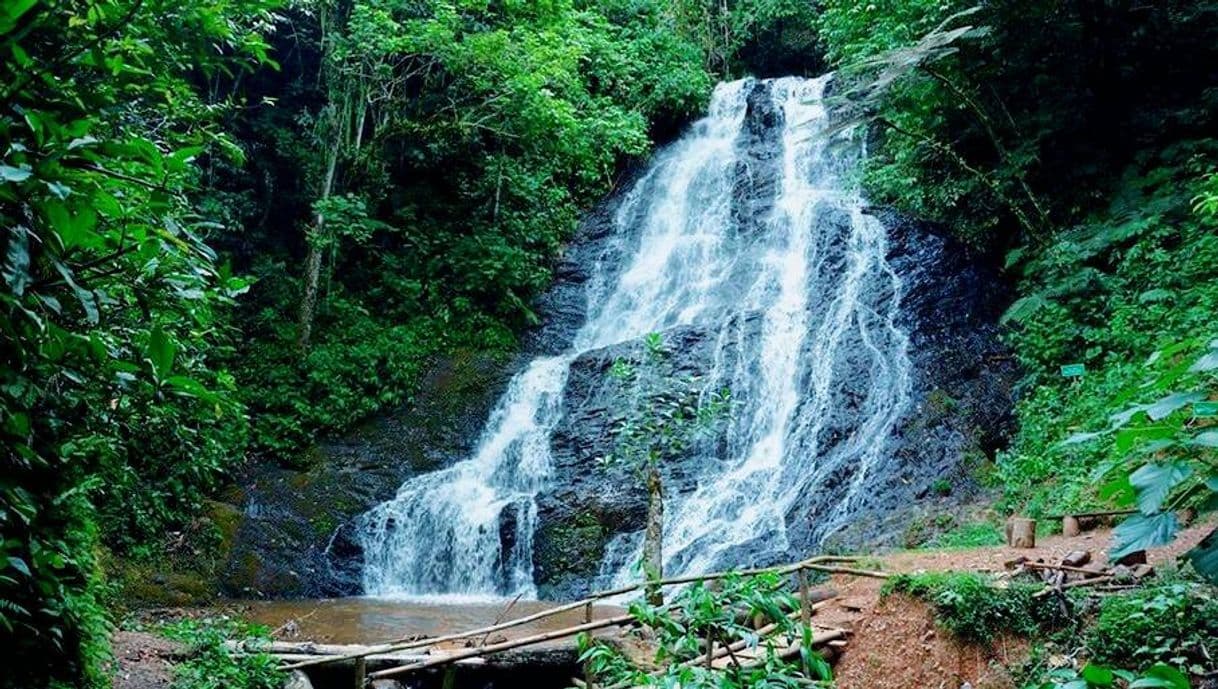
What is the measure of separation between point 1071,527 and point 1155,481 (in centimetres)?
682

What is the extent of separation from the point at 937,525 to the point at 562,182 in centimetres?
1289

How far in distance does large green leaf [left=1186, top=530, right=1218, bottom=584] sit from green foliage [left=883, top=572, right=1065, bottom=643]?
4139 millimetres

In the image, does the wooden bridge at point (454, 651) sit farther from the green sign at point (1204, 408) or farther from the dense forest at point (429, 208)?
the green sign at point (1204, 408)

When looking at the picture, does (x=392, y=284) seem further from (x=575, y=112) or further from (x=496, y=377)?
(x=575, y=112)

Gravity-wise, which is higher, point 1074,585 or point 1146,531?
point 1146,531

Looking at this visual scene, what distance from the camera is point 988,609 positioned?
230 inches

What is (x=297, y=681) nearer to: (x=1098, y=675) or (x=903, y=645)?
(x=903, y=645)

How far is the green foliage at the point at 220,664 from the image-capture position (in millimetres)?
5637

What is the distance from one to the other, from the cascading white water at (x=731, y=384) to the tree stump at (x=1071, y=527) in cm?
314

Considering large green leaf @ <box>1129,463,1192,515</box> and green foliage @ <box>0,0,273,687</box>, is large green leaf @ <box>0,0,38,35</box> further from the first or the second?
large green leaf @ <box>1129,463,1192,515</box>

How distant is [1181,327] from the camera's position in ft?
30.5

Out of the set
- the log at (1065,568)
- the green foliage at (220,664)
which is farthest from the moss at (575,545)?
the log at (1065,568)

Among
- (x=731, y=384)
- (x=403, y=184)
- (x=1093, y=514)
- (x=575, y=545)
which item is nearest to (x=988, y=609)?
(x=1093, y=514)

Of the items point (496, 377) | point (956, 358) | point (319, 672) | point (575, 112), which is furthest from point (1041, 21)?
point (319, 672)
